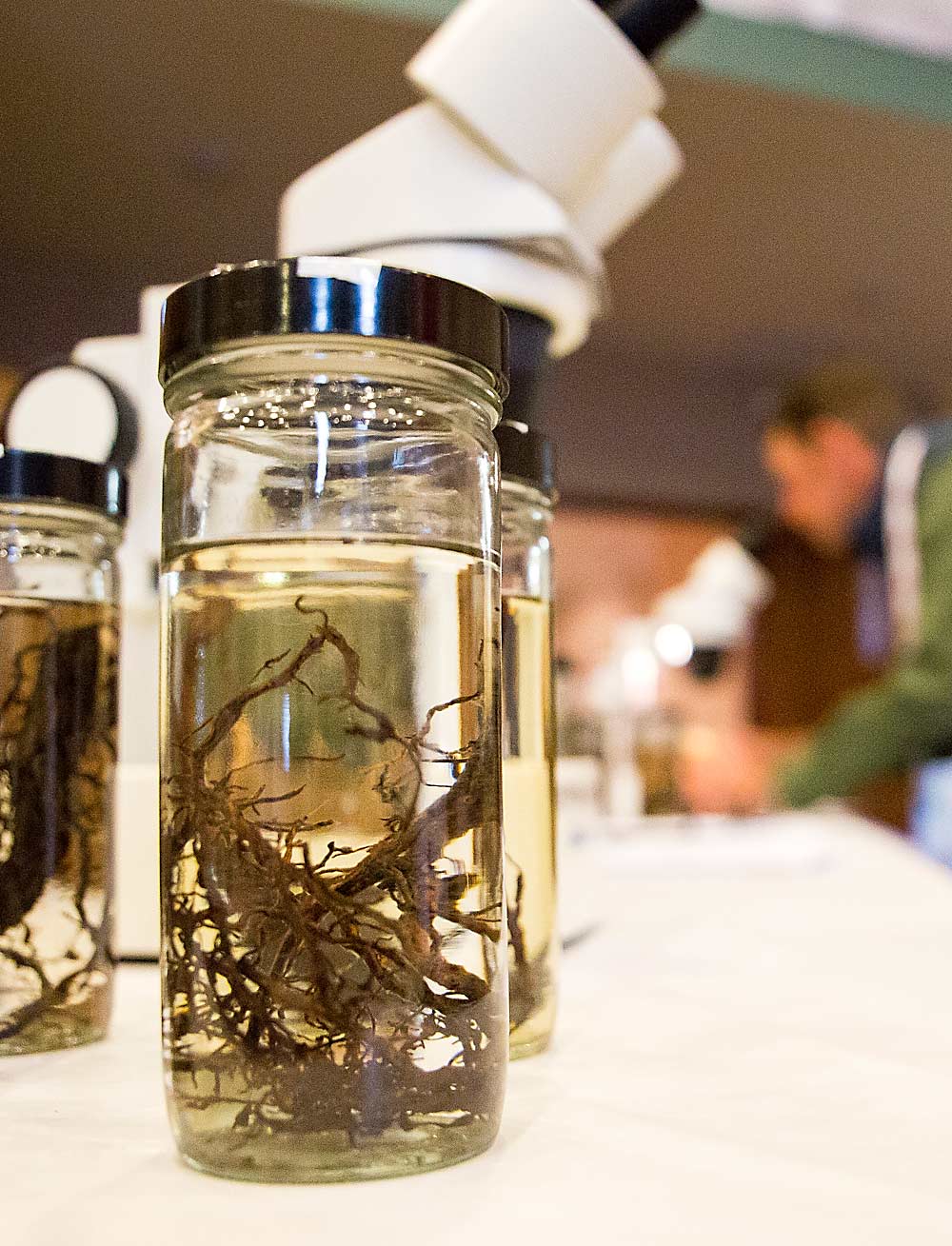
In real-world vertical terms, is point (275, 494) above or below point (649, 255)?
below

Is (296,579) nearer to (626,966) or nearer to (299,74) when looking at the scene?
(626,966)

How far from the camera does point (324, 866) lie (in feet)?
0.92

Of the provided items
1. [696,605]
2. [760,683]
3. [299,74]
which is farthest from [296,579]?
[760,683]

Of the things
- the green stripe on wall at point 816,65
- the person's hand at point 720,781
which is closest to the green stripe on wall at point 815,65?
the green stripe on wall at point 816,65

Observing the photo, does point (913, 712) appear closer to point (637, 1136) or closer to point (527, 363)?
point (527, 363)

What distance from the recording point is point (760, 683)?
18.3ft

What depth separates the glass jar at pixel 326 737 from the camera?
0.28 metres

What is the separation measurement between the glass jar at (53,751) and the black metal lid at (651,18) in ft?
1.33

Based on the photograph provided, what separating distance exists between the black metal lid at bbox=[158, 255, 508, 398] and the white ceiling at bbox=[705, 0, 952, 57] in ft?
6.96

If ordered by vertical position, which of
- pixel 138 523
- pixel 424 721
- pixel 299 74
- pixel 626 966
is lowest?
pixel 626 966

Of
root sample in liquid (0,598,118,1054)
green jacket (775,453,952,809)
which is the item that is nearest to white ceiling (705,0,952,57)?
green jacket (775,453,952,809)

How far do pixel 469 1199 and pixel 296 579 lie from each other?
0.54ft

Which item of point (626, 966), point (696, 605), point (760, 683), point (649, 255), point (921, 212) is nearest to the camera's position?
point (626, 966)

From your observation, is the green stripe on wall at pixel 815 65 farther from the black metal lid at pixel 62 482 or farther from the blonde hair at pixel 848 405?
the black metal lid at pixel 62 482
